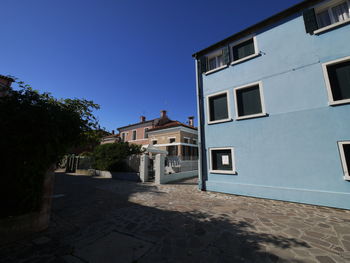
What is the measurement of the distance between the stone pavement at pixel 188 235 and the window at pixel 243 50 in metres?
7.62

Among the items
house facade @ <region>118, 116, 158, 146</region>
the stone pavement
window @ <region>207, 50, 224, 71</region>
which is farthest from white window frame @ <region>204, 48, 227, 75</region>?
house facade @ <region>118, 116, 158, 146</region>

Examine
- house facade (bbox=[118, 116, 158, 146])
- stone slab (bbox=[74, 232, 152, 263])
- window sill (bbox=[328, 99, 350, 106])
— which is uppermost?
house facade (bbox=[118, 116, 158, 146])

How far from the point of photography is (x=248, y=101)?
25.8 feet

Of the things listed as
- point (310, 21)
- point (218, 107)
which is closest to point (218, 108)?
point (218, 107)

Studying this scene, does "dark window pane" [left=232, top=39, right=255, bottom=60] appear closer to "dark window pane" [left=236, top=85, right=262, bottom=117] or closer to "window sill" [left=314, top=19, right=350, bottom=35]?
"dark window pane" [left=236, top=85, right=262, bottom=117]

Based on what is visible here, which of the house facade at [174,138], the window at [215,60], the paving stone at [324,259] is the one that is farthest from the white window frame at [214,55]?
the house facade at [174,138]

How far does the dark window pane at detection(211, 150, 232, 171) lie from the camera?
26.1 ft

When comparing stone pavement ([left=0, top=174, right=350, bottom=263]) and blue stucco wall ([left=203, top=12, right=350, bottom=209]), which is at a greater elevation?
blue stucco wall ([left=203, top=12, right=350, bottom=209])

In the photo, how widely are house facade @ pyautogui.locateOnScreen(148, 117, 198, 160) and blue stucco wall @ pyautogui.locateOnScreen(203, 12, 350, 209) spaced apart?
11.6 m

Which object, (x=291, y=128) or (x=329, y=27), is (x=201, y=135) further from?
(x=329, y=27)

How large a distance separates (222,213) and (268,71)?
703 cm

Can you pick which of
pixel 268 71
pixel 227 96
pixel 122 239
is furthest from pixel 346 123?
pixel 122 239

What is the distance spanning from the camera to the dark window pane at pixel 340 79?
5.73 meters

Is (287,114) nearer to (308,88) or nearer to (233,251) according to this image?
(308,88)
